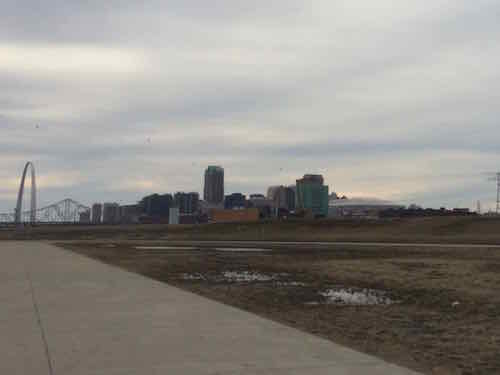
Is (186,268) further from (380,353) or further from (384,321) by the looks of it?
(380,353)

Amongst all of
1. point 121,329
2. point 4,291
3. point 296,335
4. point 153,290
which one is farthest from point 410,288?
point 4,291

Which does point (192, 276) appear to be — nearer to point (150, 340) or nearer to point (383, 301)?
point (383, 301)

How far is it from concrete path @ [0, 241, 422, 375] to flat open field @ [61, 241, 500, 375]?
3.30 feet

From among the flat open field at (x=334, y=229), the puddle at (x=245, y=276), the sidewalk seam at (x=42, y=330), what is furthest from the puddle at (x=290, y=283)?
the flat open field at (x=334, y=229)

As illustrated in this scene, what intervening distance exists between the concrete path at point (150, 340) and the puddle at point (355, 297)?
11.4ft

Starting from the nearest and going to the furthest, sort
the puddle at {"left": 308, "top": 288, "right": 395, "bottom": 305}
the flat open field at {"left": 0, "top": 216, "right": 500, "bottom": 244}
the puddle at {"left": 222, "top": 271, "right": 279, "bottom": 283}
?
the puddle at {"left": 308, "top": 288, "right": 395, "bottom": 305}
the puddle at {"left": 222, "top": 271, "right": 279, "bottom": 283}
the flat open field at {"left": 0, "top": 216, "right": 500, "bottom": 244}

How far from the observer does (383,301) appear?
15.5m

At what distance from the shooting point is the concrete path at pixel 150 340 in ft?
25.5

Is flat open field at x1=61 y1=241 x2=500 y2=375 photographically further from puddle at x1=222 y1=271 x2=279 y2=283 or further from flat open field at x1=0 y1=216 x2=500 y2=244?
flat open field at x1=0 y1=216 x2=500 y2=244

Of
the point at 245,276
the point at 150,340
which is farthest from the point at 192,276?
the point at 150,340

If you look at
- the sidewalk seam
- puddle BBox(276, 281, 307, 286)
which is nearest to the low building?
puddle BBox(276, 281, 307, 286)

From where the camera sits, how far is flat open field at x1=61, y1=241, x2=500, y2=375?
Result: 30.9 ft

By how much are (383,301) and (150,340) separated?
25.4 ft

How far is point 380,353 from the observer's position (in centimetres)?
903
